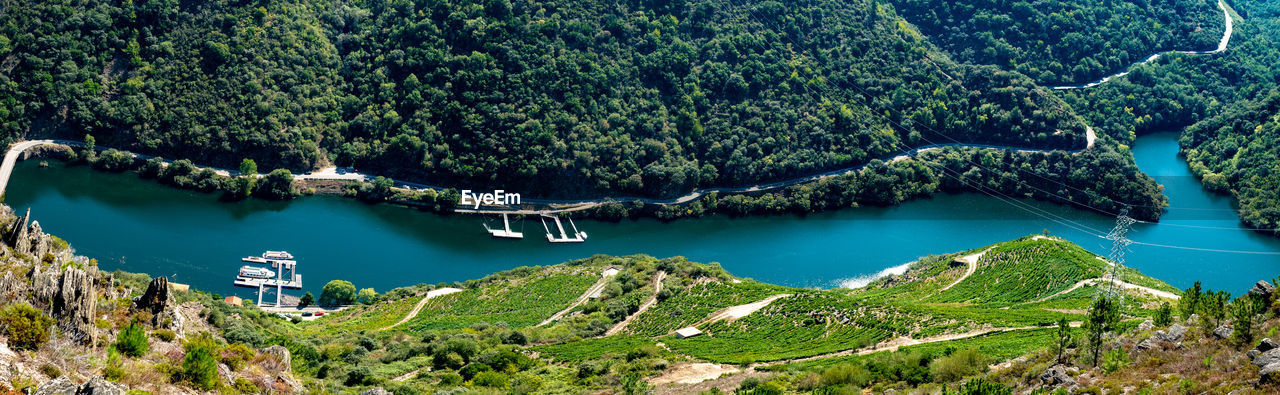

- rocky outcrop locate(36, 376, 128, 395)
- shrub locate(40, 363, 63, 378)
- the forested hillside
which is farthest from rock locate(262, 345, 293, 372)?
the forested hillside

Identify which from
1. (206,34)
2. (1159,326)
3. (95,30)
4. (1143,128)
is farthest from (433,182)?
(1143,128)

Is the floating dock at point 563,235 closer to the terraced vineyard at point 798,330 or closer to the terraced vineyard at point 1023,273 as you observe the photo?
the terraced vineyard at point 798,330

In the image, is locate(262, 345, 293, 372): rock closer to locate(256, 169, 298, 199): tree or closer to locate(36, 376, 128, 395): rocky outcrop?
locate(36, 376, 128, 395): rocky outcrop

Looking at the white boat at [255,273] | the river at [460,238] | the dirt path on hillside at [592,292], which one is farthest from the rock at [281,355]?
the white boat at [255,273]

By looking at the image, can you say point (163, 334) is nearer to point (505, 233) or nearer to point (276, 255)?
point (276, 255)

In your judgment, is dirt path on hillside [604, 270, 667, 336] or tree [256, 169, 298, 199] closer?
dirt path on hillside [604, 270, 667, 336]

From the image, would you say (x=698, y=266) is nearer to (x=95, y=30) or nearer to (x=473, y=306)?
(x=473, y=306)
